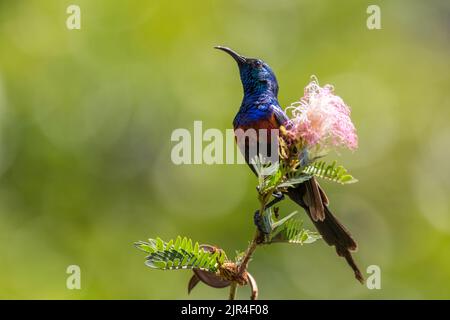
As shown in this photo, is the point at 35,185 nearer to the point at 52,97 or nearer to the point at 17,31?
the point at 52,97

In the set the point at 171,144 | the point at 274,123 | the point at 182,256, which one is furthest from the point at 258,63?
the point at 171,144

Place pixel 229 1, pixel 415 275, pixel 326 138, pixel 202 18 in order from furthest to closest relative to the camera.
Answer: pixel 229 1
pixel 202 18
pixel 415 275
pixel 326 138

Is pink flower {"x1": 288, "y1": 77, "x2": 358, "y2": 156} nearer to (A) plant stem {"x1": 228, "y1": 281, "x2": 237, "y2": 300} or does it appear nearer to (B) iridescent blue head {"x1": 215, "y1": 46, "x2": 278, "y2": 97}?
(A) plant stem {"x1": 228, "y1": 281, "x2": 237, "y2": 300}

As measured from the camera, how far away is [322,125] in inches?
107

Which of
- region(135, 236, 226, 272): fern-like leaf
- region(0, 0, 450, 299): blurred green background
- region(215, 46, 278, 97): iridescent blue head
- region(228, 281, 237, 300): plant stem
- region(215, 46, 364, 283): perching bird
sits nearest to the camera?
region(228, 281, 237, 300): plant stem

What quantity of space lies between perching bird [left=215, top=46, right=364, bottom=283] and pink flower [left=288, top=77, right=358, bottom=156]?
0.54 m

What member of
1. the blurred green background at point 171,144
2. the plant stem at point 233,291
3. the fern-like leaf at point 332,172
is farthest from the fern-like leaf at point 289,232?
the blurred green background at point 171,144

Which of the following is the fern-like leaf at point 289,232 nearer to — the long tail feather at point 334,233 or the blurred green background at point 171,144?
the long tail feather at point 334,233

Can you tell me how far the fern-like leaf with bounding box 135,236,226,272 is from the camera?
8.13ft

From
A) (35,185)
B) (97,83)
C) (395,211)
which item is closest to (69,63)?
(97,83)

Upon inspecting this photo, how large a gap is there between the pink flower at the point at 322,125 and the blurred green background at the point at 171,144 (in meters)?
4.50

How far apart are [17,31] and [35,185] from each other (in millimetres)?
1873

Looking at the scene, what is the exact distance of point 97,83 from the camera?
8.37 m

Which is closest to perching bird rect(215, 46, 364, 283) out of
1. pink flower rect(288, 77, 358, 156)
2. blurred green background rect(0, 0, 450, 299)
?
pink flower rect(288, 77, 358, 156)
